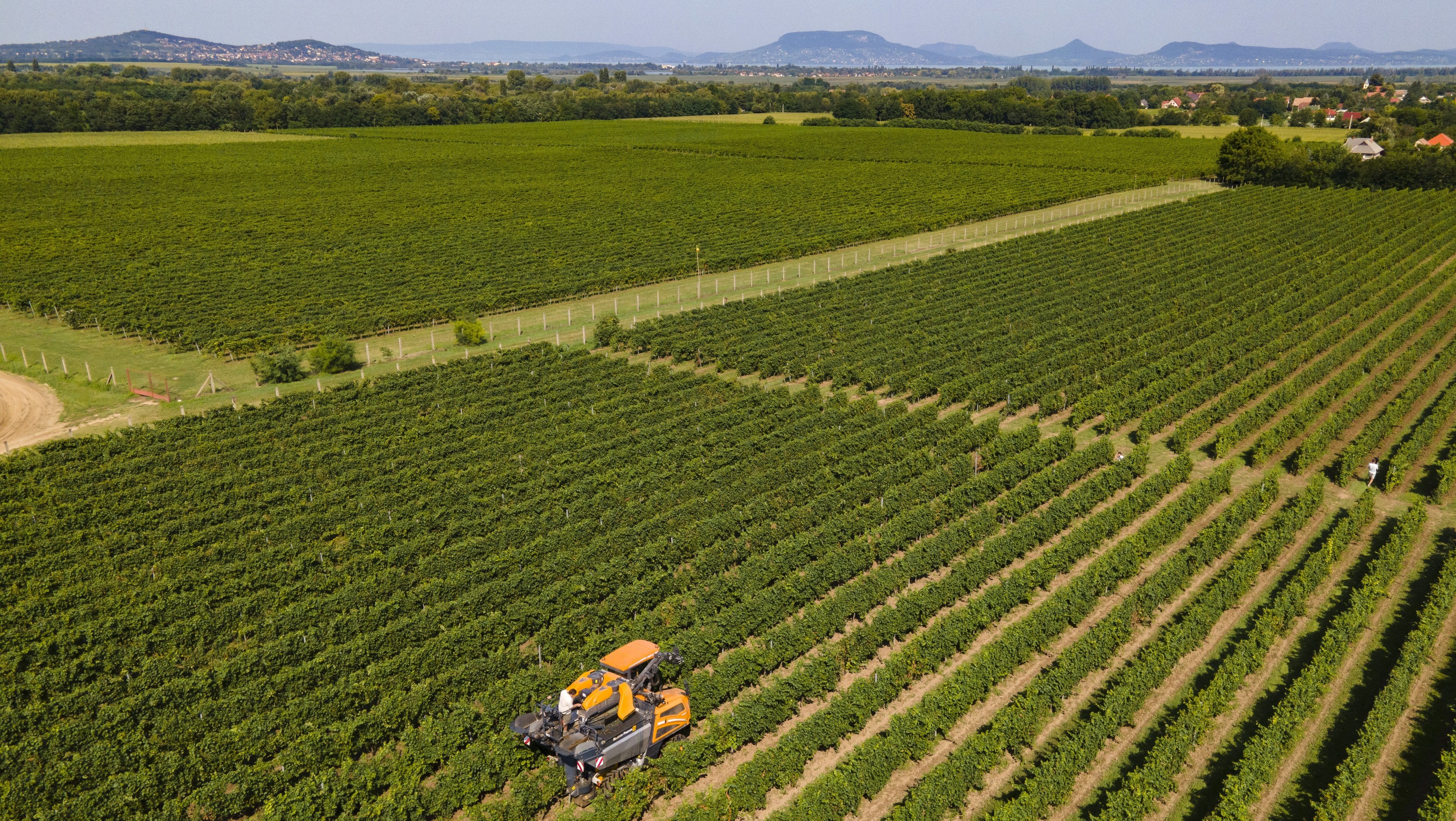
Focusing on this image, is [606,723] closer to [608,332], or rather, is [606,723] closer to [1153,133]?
[608,332]

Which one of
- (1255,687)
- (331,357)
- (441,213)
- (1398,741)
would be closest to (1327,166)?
(441,213)

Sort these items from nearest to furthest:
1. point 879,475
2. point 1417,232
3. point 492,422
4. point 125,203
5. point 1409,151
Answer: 1. point 879,475
2. point 492,422
3. point 1417,232
4. point 125,203
5. point 1409,151

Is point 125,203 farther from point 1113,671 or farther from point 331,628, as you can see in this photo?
point 1113,671

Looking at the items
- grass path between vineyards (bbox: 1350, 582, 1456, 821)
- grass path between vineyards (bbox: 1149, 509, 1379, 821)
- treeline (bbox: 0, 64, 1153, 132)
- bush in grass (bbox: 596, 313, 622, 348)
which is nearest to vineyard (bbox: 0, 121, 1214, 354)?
bush in grass (bbox: 596, 313, 622, 348)

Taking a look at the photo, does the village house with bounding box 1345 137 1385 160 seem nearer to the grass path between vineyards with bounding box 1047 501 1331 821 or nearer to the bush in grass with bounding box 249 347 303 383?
the grass path between vineyards with bounding box 1047 501 1331 821

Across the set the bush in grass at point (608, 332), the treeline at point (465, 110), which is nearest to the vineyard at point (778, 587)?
the bush in grass at point (608, 332)

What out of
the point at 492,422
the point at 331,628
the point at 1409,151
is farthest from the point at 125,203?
the point at 1409,151

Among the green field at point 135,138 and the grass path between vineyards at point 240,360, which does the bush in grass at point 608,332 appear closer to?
the grass path between vineyards at point 240,360
